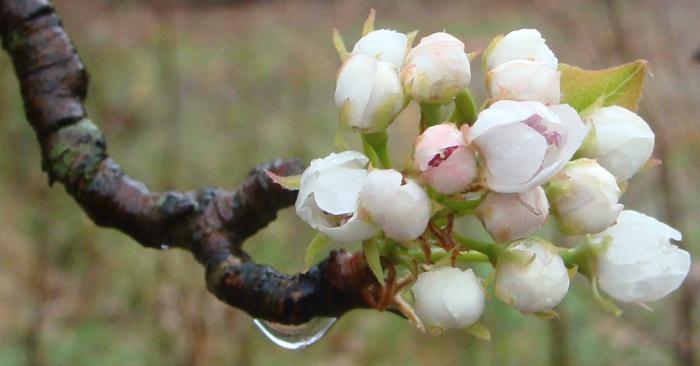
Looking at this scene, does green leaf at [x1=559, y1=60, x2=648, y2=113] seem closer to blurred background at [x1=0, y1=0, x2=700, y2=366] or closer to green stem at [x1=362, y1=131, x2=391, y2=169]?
green stem at [x1=362, y1=131, x2=391, y2=169]

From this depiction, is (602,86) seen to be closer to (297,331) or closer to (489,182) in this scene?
(489,182)

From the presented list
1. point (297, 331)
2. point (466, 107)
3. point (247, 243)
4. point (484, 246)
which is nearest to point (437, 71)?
point (466, 107)

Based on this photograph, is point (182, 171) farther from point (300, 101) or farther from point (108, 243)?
point (300, 101)

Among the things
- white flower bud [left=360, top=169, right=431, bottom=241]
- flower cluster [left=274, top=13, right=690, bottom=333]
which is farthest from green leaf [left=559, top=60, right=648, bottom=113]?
white flower bud [left=360, top=169, right=431, bottom=241]

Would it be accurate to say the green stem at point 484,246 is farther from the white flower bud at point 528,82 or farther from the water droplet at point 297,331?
the water droplet at point 297,331

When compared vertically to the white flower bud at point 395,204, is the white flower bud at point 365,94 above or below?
above

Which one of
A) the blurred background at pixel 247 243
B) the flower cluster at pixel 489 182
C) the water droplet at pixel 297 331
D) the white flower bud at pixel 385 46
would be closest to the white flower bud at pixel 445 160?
→ the flower cluster at pixel 489 182

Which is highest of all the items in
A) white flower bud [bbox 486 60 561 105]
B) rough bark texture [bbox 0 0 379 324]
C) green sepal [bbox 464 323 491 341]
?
white flower bud [bbox 486 60 561 105]
